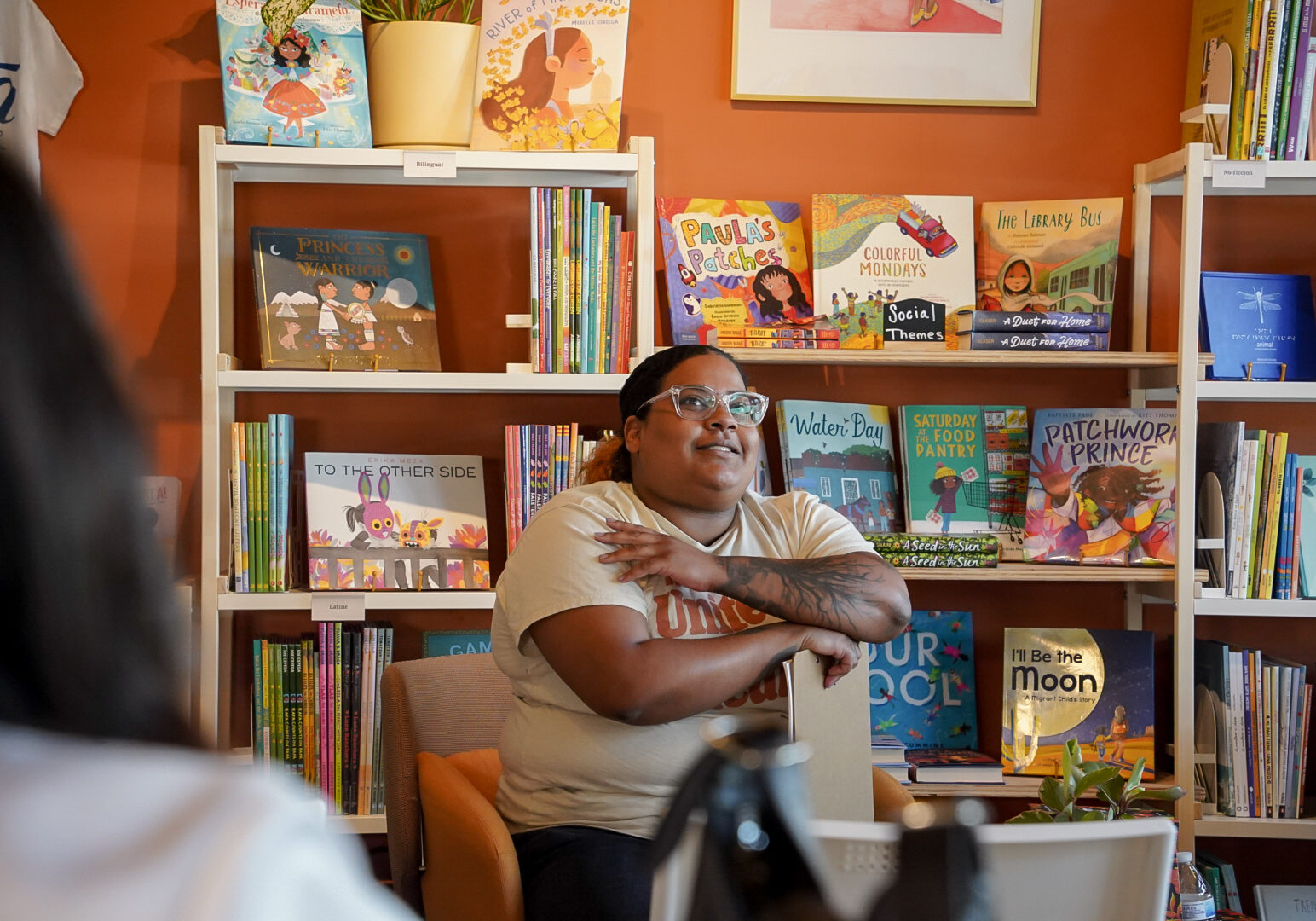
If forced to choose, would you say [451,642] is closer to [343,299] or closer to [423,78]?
[343,299]

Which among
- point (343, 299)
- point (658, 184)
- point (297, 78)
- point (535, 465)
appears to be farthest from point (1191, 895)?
point (297, 78)

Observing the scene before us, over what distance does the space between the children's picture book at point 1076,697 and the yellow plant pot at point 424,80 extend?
1777 millimetres

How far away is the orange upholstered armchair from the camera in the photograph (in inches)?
64.3

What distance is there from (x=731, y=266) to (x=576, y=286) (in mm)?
411

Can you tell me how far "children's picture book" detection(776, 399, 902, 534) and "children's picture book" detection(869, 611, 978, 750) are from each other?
0.97 feet

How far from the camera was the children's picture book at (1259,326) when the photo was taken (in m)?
2.67

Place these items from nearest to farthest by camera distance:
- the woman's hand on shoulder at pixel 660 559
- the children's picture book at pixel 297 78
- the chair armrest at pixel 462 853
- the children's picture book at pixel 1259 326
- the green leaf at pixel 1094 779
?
the chair armrest at pixel 462 853 → the green leaf at pixel 1094 779 → the woman's hand on shoulder at pixel 660 559 → the children's picture book at pixel 297 78 → the children's picture book at pixel 1259 326

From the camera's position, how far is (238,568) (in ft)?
8.16

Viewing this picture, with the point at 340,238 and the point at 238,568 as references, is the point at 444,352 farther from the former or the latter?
the point at 238,568

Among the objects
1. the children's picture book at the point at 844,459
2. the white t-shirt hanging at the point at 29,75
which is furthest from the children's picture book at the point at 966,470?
the white t-shirt hanging at the point at 29,75

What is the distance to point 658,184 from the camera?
9.25ft

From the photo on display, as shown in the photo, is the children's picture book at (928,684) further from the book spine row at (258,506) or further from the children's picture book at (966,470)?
the book spine row at (258,506)

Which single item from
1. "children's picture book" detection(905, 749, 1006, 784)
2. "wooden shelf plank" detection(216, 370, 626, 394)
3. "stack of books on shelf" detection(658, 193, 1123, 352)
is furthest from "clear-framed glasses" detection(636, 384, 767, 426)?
"children's picture book" detection(905, 749, 1006, 784)

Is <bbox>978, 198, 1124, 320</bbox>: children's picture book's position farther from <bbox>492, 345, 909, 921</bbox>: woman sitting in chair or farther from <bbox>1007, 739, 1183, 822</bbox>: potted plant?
<bbox>1007, 739, 1183, 822</bbox>: potted plant
